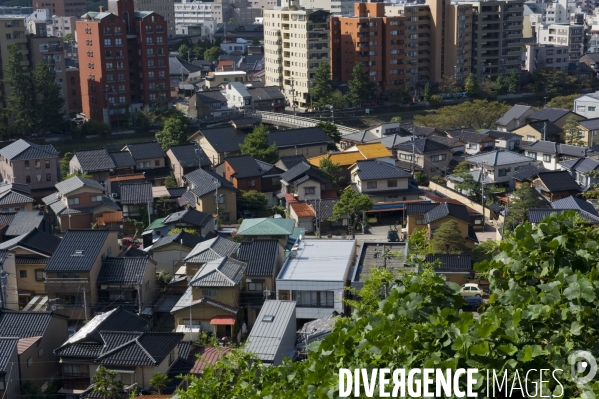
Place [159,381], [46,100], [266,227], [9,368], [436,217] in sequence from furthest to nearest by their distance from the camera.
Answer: [46,100] → [436,217] → [266,227] → [9,368] → [159,381]

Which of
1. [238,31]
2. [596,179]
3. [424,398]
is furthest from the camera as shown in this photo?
[238,31]

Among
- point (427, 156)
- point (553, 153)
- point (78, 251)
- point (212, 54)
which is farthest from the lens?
point (212, 54)

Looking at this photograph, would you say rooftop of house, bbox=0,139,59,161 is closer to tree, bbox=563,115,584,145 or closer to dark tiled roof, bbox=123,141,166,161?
dark tiled roof, bbox=123,141,166,161

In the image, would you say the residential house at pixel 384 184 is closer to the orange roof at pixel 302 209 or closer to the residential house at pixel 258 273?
the orange roof at pixel 302 209

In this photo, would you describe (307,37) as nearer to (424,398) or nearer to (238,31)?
(238,31)

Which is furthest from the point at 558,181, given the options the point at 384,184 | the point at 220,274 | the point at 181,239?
the point at 220,274

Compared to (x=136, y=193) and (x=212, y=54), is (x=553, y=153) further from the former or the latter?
(x=212, y=54)

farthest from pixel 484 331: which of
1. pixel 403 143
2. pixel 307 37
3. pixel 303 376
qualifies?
pixel 307 37
